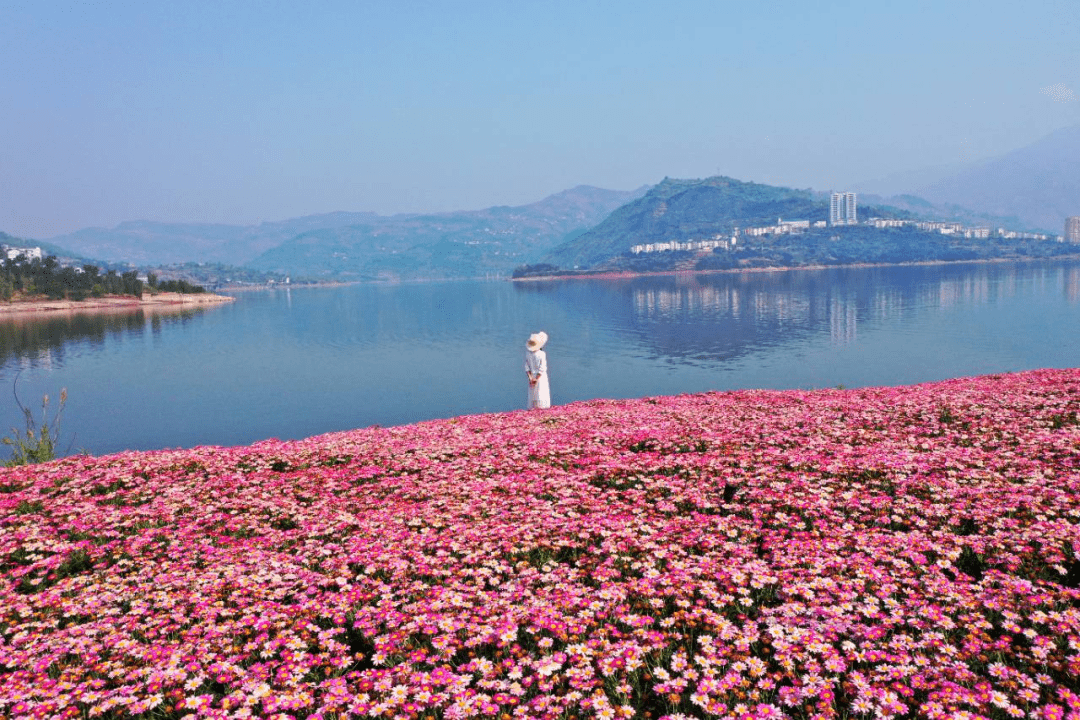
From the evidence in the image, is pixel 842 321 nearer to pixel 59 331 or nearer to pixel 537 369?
pixel 537 369

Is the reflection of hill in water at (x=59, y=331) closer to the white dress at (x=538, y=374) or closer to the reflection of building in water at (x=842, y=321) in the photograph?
the white dress at (x=538, y=374)

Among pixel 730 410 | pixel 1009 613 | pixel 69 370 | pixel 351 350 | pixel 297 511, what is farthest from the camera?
pixel 351 350

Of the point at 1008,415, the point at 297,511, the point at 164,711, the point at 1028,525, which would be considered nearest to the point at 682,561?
the point at 1028,525

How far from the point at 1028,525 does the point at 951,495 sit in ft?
4.49

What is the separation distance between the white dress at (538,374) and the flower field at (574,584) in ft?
30.0

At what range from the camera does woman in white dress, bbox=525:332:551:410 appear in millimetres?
23594

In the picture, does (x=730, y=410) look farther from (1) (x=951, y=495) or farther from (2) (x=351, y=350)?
(2) (x=351, y=350)

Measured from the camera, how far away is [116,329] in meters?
124

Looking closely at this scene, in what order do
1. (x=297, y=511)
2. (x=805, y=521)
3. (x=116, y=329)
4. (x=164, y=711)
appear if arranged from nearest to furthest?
(x=164, y=711)
(x=805, y=521)
(x=297, y=511)
(x=116, y=329)

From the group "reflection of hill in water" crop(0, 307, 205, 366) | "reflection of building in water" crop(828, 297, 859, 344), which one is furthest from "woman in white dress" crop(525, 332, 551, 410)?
"reflection of hill in water" crop(0, 307, 205, 366)

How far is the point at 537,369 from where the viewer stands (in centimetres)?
2425

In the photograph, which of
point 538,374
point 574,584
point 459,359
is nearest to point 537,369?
point 538,374

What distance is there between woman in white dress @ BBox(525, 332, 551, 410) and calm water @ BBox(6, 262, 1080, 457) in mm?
22925

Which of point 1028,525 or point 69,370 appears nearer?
point 1028,525
